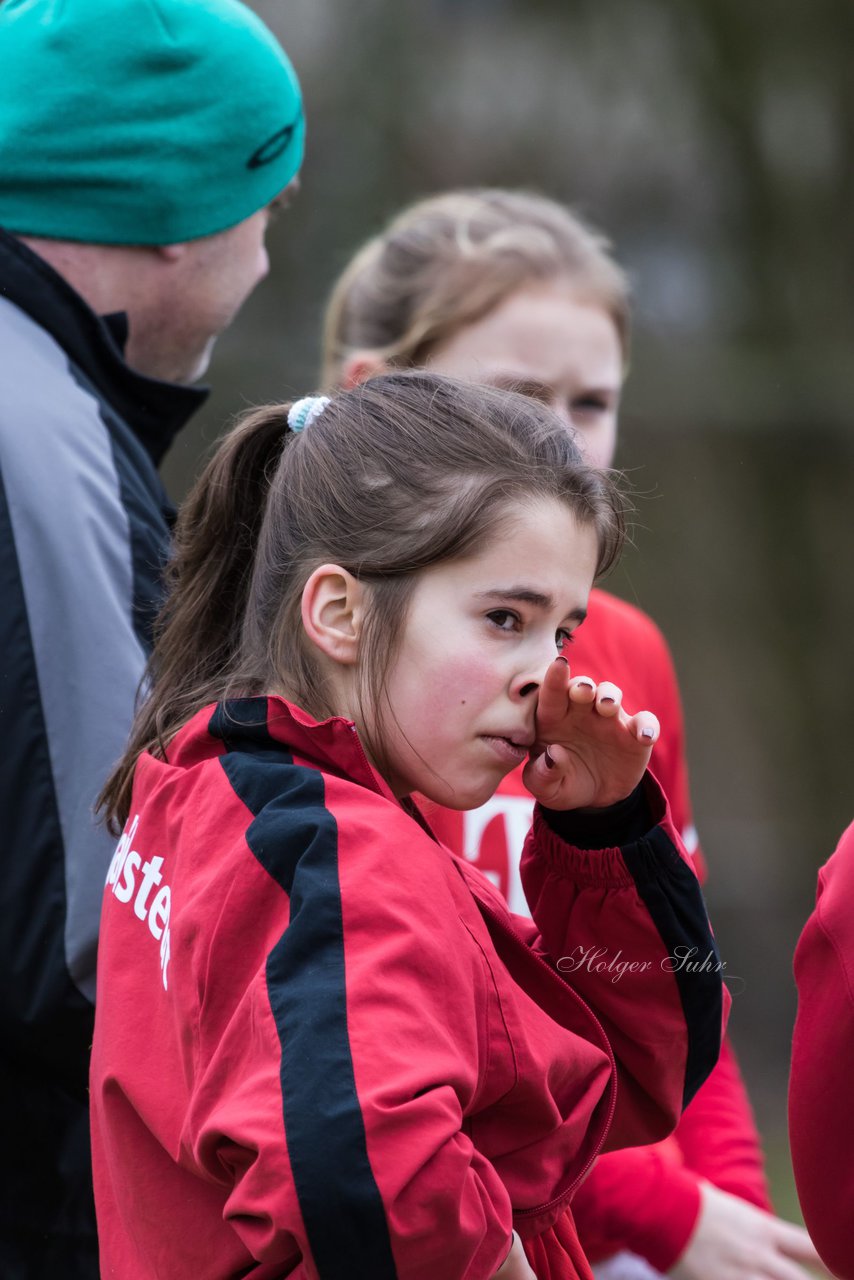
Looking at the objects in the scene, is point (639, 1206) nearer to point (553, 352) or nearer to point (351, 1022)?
point (351, 1022)

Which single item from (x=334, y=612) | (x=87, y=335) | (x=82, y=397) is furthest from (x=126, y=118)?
(x=334, y=612)

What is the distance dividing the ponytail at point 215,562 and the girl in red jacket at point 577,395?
43 cm

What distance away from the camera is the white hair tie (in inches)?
70.4

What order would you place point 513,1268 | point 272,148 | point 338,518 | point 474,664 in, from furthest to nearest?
point 272,148
point 338,518
point 474,664
point 513,1268

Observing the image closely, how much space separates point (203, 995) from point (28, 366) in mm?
995

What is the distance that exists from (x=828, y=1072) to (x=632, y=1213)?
2.45 ft

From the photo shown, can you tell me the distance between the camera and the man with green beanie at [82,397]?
1.83 metres

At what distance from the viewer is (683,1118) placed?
2543mm

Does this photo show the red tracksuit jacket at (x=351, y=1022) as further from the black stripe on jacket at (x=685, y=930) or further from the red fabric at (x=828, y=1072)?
the red fabric at (x=828, y=1072)

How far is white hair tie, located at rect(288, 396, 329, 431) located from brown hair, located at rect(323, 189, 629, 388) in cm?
75

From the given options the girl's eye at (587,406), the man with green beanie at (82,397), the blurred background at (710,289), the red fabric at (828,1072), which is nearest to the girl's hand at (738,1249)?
the red fabric at (828,1072)

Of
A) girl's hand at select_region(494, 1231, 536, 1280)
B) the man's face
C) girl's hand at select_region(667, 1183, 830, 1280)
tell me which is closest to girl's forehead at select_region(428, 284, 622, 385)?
the man's face

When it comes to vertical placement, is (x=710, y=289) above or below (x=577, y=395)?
below

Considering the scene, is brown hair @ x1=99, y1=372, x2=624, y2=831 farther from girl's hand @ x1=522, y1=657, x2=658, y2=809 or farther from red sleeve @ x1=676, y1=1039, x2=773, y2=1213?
red sleeve @ x1=676, y1=1039, x2=773, y2=1213
